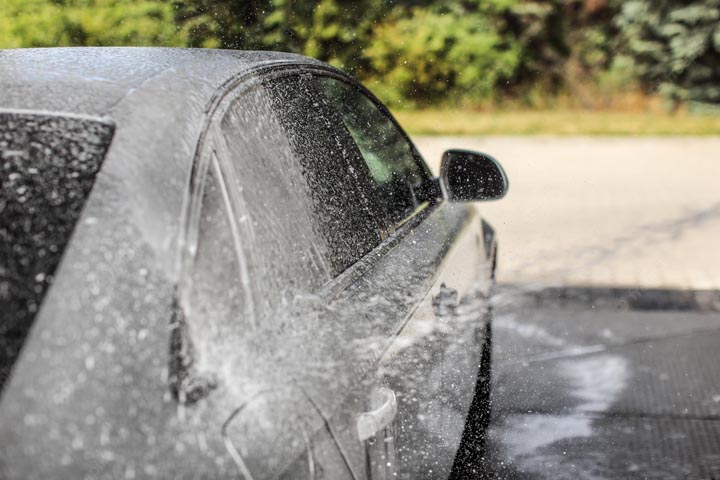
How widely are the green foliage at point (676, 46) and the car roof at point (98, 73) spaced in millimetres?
17178

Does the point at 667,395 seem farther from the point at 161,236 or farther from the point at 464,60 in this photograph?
the point at 464,60

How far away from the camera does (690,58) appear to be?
18250 mm

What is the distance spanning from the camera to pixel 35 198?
5.30 ft

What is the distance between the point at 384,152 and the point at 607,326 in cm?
325

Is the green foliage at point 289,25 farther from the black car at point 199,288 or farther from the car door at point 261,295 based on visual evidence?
the car door at point 261,295

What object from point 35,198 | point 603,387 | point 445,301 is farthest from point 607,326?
point 35,198

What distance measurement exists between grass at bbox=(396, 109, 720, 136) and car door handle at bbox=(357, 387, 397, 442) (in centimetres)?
1256

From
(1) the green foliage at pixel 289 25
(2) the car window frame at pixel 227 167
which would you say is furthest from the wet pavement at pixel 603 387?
(1) the green foliage at pixel 289 25

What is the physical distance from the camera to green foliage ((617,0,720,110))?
18.0 m

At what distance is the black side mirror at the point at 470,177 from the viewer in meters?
3.46

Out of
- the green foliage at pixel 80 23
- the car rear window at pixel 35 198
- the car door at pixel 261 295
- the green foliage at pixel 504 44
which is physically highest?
the car rear window at pixel 35 198

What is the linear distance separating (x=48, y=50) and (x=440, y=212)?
1622 millimetres

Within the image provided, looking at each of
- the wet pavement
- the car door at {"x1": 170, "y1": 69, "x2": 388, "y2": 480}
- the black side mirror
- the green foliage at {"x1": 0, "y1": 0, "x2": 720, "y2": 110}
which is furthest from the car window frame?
the green foliage at {"x1": 0, "y1": 0, "x2": 720, "y2": 110}

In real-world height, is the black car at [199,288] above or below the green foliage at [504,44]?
above
